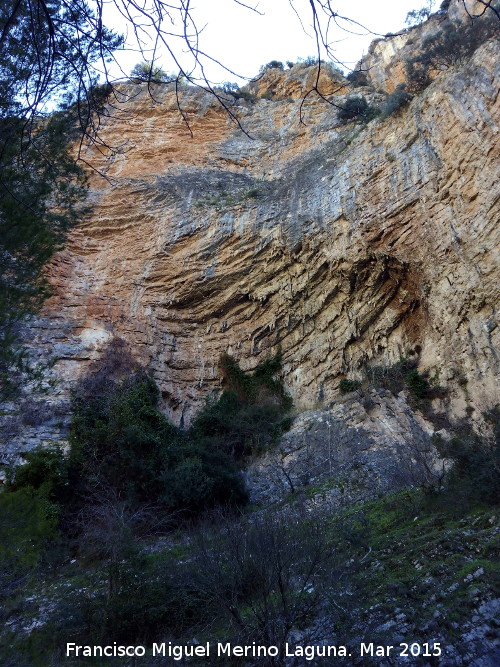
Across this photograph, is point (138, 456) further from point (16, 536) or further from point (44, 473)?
point (16, 536)

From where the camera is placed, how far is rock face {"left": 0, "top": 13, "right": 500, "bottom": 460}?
1198cm

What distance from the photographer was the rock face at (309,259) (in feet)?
39.3

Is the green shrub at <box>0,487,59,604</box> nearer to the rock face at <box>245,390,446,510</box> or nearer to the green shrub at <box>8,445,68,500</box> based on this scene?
the green shrub at <box>8,445,68,500</box>

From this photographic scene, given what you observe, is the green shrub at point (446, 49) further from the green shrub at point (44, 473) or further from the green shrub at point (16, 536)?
the green shrub at point (16, 536)

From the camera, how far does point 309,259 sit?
Result: 15562 millimetres

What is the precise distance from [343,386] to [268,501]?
14.0 ft

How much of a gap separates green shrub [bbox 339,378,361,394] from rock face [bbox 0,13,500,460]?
1.31ft

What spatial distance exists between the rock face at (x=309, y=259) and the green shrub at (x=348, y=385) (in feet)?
1.31

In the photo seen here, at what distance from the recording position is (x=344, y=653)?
4004 mm

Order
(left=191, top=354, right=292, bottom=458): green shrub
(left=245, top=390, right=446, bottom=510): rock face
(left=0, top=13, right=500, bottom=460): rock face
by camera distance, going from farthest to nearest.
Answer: (left=191, top=354, right=292, bottom=458): green shrub → (left=0, top=13, right=500, bottom=460): rock face → (left=245, top=390, right=446, bottom=510): rock face

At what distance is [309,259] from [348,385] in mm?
4330

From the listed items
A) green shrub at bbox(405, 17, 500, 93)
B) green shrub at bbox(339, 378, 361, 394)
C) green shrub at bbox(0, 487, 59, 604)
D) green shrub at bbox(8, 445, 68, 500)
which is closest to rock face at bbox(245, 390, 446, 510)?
green shrub at bbox(339, 378, 361, 394)

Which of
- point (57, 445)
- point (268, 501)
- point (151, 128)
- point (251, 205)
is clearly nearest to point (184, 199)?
point (251, 205)

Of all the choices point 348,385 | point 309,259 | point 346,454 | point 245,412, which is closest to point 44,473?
point 245,412
